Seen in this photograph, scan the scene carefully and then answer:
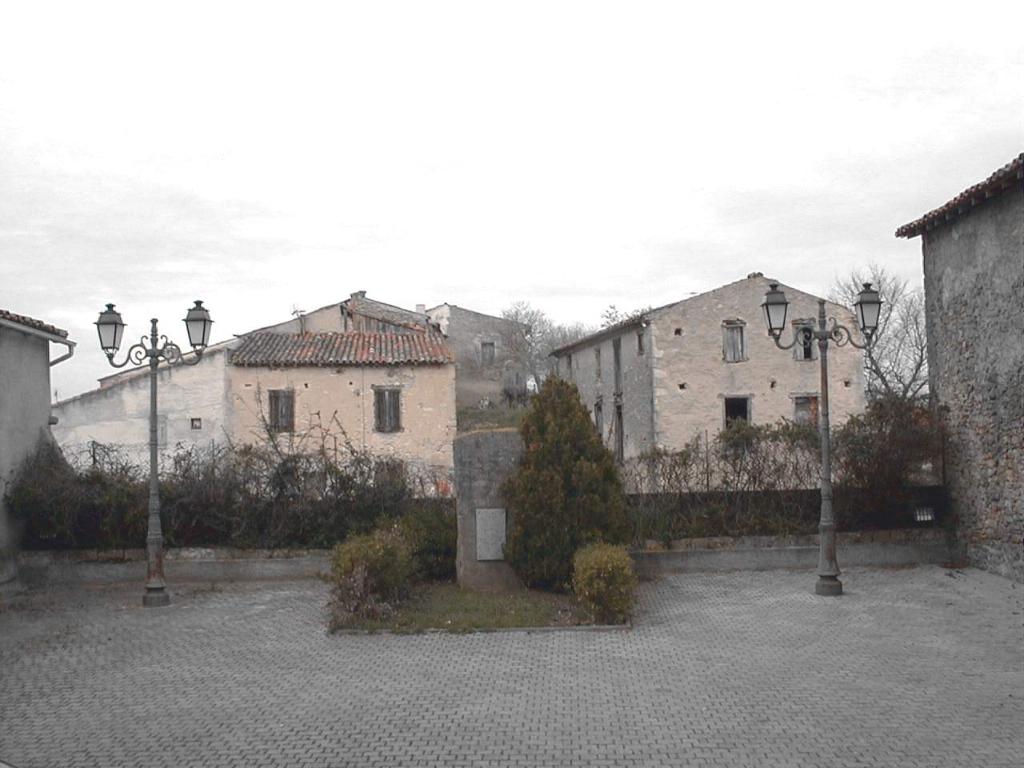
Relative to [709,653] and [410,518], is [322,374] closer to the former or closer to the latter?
[410,518]

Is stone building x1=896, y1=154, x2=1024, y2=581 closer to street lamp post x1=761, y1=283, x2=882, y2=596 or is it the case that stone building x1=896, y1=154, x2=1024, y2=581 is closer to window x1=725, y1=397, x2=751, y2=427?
street lamp post x1=761, y1=283, x2=882, y2=596

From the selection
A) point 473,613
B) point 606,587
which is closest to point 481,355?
point 473,613

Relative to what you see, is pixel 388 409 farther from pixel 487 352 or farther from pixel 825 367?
pixel 487 352

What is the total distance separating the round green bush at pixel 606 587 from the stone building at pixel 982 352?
6.29 metres

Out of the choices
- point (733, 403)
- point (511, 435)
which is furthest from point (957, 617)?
point (733, 403)

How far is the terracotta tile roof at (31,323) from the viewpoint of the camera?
49.1 feet

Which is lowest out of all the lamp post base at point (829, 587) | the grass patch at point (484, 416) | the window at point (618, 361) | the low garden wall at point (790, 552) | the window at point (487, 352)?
the lamp post base at point (829, 587)

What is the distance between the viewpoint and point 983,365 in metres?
14.7

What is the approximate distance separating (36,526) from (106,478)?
1293mm

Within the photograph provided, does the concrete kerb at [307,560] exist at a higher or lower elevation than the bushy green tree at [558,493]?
lower

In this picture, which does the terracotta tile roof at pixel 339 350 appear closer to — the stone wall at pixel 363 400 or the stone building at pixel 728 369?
the stone wall at pixel 363 400

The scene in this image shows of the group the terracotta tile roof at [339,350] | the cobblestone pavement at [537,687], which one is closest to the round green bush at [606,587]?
the cobblestone pavement at [537,687]

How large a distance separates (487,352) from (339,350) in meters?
22.4

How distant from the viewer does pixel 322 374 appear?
91.7 ft
